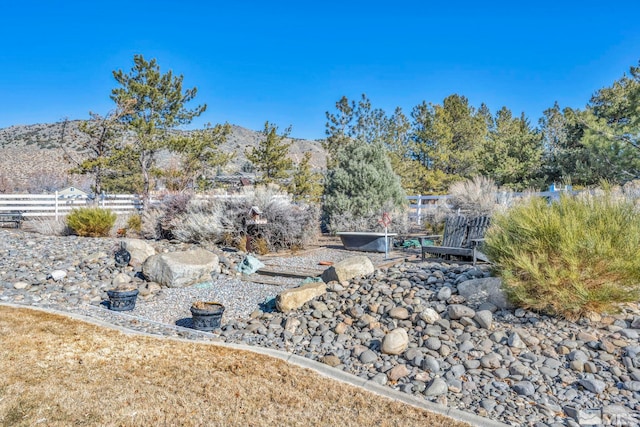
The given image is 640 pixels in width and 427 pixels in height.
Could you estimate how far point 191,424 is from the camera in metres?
2.72

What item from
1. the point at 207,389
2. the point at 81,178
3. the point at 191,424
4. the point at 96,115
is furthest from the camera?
the point at 81,178

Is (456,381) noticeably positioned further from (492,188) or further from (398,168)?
(398,168)

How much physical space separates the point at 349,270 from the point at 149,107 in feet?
60.2

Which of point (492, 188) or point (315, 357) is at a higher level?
point (492, 188)

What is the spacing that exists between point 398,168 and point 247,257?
1805 centimetres

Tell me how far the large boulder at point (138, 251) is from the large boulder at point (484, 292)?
6.00 m

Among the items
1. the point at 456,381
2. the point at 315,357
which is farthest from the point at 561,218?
the point at 315,357

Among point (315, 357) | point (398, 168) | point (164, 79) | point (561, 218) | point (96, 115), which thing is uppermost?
point (164, 79)

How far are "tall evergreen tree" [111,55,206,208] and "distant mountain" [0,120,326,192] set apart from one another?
7.80 meters

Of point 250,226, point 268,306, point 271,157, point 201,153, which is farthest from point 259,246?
point 271,157

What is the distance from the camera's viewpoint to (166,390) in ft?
10.5

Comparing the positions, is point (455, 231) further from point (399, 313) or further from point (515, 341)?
point (515, 341)

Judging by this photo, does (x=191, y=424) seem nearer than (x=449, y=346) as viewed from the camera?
Yes

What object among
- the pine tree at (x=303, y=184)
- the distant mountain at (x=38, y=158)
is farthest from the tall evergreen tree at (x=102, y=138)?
the distant mountain at (x=38, y=158)
